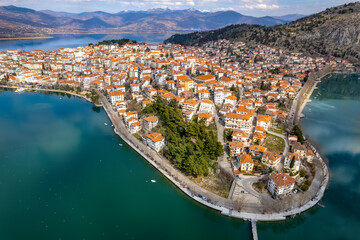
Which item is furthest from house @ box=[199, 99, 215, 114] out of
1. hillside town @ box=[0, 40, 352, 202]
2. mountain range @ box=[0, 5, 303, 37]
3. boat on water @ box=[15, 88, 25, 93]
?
mountain range @ box=[0, 5, 303, 37]

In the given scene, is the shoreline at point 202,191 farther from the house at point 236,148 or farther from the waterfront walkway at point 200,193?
the house at point 236,148

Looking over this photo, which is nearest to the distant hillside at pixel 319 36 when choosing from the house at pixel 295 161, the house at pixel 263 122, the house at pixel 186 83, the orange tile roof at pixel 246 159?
the house at pixel 186 83

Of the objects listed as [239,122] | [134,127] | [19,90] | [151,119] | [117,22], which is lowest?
[19,90]

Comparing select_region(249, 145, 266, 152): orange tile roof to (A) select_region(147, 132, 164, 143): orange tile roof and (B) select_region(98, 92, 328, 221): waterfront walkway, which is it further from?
(A) select_region(147, 132, 164, 143): orange tile roof

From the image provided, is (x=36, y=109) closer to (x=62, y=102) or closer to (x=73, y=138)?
(x=62, y=102)

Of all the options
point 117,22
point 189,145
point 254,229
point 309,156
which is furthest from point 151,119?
point 117,22

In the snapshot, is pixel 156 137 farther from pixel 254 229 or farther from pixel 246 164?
pixel 254 229
